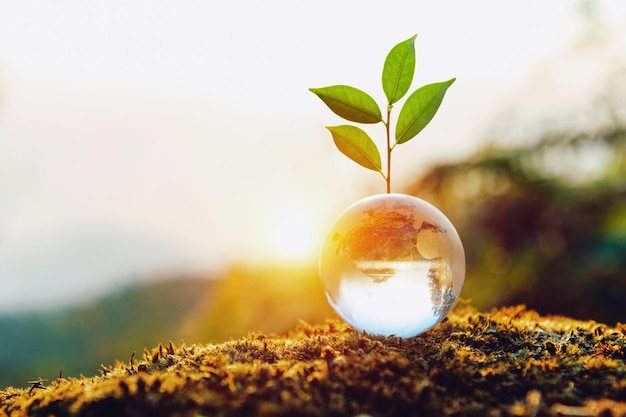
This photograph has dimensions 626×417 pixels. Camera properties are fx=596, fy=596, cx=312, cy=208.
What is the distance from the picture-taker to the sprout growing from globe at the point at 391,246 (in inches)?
113

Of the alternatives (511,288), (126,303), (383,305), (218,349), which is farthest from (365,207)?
(126,303)

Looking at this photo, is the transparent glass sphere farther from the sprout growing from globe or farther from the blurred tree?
the blurred tree

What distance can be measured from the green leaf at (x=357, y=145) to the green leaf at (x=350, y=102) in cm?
9

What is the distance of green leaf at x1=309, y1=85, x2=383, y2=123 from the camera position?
3191 mm

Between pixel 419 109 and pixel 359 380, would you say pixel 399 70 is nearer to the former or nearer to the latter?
pixel 419 109

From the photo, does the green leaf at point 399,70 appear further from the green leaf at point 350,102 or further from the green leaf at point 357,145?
the green leaf at point 357,145

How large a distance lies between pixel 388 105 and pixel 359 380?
5.46ft

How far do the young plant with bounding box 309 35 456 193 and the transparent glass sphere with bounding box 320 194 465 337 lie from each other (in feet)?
1.24

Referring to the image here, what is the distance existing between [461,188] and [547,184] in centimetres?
205

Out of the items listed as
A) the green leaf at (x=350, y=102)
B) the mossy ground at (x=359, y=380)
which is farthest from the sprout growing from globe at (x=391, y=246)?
the mossy ground at (x=359, y=380)

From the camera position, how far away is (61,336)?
24094 mm

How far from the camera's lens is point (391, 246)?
2.87 meters

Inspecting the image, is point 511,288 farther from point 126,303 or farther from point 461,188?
point 126,303

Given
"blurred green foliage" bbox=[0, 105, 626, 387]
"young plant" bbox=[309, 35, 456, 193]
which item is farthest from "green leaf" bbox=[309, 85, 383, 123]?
"blurred green foliage" bbox=[0, 105, 626, 387]
